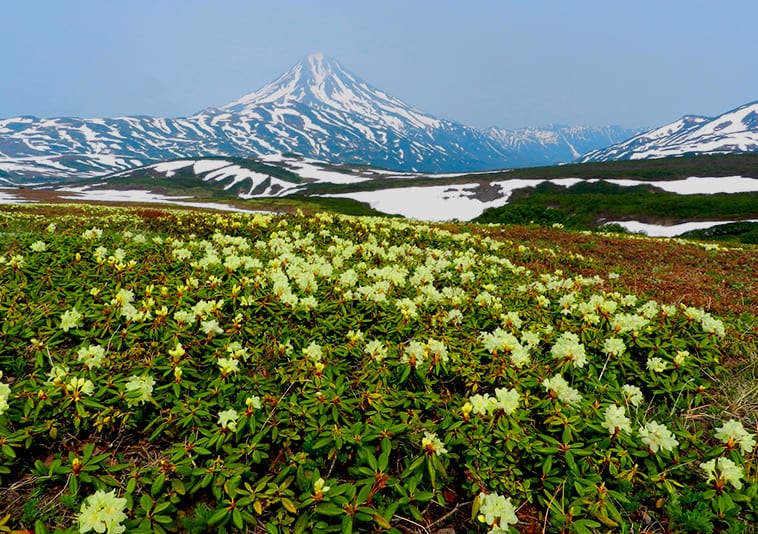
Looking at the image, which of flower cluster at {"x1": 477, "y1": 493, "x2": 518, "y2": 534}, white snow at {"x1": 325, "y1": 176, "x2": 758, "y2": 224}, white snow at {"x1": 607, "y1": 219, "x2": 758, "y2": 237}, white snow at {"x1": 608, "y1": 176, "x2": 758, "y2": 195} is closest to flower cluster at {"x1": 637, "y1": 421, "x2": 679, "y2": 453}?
flower cluster at {"x1": 477, "y1": 493, "x2": 518, "y2": 534}

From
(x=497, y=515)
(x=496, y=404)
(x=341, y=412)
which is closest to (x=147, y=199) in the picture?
(x=341, y=412)

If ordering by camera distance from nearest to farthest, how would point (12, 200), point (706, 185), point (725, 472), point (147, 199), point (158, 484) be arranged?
point (158, 484), point (725, 472), point (12, 200), point (706, 185), point (147, 199)

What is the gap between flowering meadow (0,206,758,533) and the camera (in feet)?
10.2

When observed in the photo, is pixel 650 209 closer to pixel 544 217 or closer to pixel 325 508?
pixel 544 217

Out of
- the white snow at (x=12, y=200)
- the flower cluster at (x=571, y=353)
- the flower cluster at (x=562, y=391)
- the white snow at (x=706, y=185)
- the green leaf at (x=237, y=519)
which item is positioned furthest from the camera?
the white snow at (x=706, y=185)

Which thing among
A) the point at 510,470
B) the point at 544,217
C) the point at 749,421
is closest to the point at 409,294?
the point at 510,470

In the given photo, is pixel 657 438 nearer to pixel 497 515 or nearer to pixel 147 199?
pixel 497 515

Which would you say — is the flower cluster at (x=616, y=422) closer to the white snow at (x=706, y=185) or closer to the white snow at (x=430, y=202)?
the white snow at (x=430, y=202)

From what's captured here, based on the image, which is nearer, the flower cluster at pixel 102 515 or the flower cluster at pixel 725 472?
the flower cluster at pixel 102 515

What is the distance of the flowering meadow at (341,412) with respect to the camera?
312cm

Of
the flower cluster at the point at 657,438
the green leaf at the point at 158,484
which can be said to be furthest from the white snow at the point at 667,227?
the green leaf at the point at 158,484

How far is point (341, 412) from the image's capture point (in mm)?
3887

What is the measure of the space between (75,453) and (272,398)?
1.68m

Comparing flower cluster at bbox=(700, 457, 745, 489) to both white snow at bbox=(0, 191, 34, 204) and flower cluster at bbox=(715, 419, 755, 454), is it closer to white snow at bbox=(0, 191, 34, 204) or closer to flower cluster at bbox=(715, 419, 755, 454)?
flower cluster at bbox=(715, 419, 755, 454)
